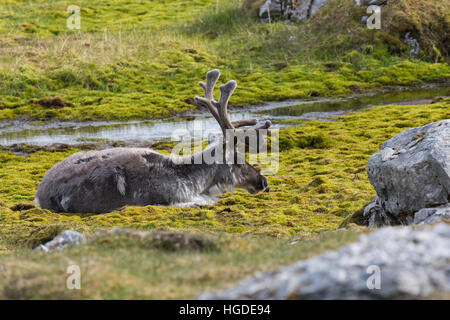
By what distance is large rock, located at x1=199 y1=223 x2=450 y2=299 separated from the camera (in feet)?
14.9

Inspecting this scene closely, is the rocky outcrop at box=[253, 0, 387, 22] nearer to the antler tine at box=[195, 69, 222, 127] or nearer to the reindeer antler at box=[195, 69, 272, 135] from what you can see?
the antler tine at box=[195, 69, 222, 127]

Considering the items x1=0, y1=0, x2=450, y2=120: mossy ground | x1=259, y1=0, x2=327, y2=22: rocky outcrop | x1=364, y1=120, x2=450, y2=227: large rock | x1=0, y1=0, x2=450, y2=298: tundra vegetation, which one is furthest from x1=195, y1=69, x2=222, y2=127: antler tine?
x1=259, y1=0, x2=327, y2=22: rocky outcrop

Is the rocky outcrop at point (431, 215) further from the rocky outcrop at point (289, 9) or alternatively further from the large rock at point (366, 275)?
the rocky outcrop at point (289, 9)

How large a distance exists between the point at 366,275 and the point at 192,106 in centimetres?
2411

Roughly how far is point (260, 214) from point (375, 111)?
46.6 ft

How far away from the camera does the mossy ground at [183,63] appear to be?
29.3 metres

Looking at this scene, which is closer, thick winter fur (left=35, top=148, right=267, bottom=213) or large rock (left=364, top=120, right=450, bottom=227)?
large rock (left=364, top=120, right=450, bottom=227)

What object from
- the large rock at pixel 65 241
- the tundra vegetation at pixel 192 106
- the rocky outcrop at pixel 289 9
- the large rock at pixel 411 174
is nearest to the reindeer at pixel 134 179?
the tundra vegetation at pixel 192 106

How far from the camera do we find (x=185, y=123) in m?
25.6

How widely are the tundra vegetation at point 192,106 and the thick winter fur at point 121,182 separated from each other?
38 cm

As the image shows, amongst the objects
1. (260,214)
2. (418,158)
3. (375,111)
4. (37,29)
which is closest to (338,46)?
(375,111)

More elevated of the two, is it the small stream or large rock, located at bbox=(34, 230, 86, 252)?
large rock, located at bbox=(34, 230, 86, 252)

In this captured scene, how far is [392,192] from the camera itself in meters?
10.2

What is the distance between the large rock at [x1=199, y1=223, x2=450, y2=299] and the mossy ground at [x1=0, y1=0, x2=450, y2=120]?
22.7 meters
